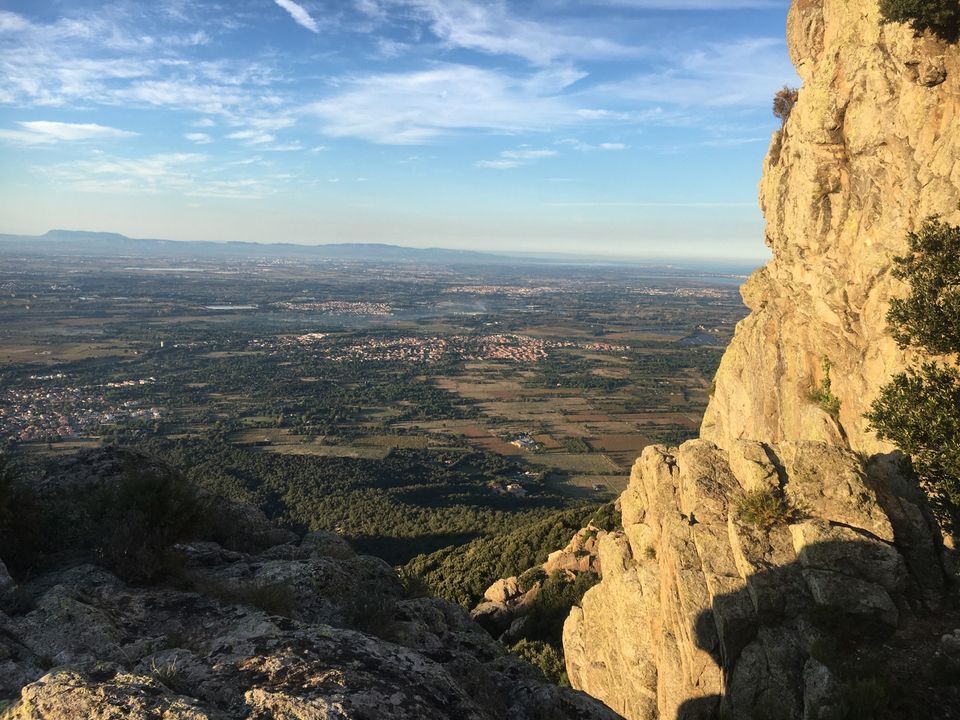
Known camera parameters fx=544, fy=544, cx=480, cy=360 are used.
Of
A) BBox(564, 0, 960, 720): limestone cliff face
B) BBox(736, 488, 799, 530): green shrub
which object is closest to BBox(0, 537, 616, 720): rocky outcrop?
BBox(564, 0, 960, 720): limestone cliff face

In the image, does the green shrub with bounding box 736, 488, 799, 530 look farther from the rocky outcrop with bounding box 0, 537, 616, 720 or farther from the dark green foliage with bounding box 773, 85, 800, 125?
the dark green foliage with bounding box 773, 85, 800, 125

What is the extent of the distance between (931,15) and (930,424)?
1583 centimetres

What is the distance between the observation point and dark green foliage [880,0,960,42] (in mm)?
20000

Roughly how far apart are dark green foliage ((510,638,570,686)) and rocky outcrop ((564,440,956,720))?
2.55 metres

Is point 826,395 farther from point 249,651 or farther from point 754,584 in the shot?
point 249,651

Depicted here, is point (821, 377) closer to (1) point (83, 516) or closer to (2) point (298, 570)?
(2) point (298, 570)

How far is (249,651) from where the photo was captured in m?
7.40

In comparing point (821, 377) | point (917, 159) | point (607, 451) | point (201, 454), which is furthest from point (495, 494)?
point (917, 159)

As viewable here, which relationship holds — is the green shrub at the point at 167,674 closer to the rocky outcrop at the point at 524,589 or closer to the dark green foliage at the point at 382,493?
the rocky outcrop at the point at 524,589

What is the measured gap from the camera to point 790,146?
30828 millimetres

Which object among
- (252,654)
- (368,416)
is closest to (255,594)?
(252,654)

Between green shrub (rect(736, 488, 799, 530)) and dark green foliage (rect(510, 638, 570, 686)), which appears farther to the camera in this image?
dark green foliage (rect(510, 638, 570, 686))

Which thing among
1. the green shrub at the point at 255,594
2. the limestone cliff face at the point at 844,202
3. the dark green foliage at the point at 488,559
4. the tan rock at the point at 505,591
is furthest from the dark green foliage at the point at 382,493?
the green shrub at the point at 255,594

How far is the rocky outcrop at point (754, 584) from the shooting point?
12.3 m
